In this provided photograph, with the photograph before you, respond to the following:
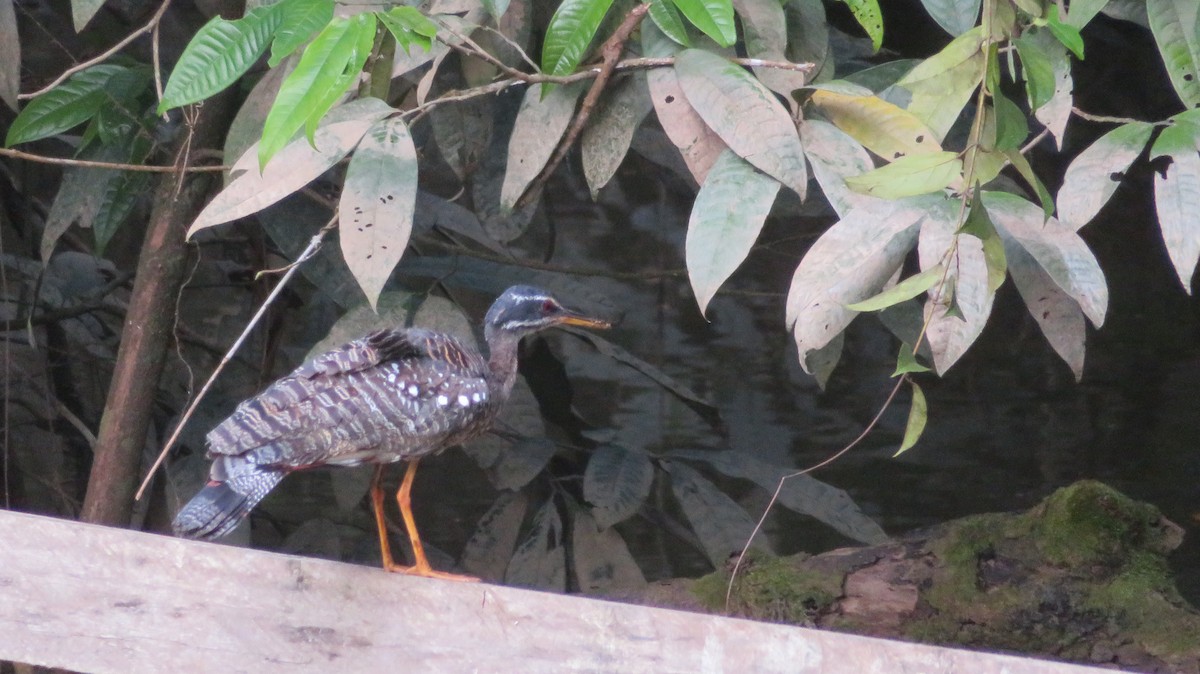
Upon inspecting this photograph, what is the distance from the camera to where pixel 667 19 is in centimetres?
164

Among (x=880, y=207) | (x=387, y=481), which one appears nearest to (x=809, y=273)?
(x=880, y=207)

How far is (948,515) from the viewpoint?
4918 millimetres

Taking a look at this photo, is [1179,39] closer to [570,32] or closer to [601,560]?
[570,32]

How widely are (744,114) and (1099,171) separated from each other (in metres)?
0.49

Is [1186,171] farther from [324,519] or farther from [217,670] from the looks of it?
[324,519]

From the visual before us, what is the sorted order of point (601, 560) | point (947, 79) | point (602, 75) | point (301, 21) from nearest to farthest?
point (301, 21) < point (947, 79) < point (602, 75) < point (601, 560)

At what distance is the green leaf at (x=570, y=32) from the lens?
5.12 feet

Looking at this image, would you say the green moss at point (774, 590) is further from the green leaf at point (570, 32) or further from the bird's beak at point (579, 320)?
the green leaf at point (570, 32)

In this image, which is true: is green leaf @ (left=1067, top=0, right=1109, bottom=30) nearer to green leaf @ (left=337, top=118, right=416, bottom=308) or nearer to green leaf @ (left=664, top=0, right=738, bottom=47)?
green leaf @ (left=664, top=0, right=738, bottom=47)

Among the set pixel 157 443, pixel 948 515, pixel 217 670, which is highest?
pixel 217 670

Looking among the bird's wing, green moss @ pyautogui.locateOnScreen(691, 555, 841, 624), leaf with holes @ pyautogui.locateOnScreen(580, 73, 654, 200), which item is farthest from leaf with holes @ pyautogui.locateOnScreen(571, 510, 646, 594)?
leaf with holes @ pyautogui.locateOnScreen(580, 73, 654, 200)

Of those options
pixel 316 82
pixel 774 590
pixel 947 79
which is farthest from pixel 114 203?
pixel 947 79

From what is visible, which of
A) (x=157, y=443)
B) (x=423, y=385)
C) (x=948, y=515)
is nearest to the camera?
(x=423, y=385)

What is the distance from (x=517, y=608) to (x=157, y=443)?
1.72 metres
